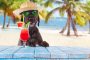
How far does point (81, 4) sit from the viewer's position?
21578mm

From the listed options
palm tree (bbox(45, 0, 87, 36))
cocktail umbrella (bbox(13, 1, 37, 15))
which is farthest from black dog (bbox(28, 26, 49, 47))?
palm tree (bbox(45, 0, 87, 36))

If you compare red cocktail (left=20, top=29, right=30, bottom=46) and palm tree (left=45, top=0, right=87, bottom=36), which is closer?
red cocktail (left=20, top=29, right=30, bottom=46)

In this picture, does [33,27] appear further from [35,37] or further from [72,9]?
[72,9]

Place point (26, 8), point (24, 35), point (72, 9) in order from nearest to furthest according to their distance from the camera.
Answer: point (24, 35), point (26, 8), point (72, 9)

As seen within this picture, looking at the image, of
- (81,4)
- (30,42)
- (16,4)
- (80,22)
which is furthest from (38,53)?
(16,4)

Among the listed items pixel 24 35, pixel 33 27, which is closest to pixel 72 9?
pixel 33 27

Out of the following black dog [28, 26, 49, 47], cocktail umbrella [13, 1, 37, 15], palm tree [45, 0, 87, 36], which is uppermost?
palm tree [45, 0, 87, 36]

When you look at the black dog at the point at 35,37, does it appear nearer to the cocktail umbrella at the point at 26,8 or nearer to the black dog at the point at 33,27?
the black dog at the point at 33,27

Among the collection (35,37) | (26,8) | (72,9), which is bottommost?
(35,37)

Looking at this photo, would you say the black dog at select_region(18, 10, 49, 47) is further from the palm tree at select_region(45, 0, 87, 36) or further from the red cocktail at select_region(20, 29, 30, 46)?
the palm tree at select_region(45, 0, 87, 36)

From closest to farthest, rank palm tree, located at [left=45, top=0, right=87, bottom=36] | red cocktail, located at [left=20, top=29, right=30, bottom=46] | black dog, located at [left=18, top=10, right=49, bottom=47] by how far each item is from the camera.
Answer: red cocktail, located at [left=20, top=29, right=30, bottom=46]
black dog, located at [left=18, top=10, right=49, bottom=47]
palm tree, located at [left=45, top=0, right=87, bottom=36]

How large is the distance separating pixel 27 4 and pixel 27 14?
5.1 inches

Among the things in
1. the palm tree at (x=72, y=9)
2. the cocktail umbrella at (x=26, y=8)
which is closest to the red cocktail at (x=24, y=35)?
the cocktail umbrella at (x=26, y=8)

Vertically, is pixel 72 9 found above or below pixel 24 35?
above
